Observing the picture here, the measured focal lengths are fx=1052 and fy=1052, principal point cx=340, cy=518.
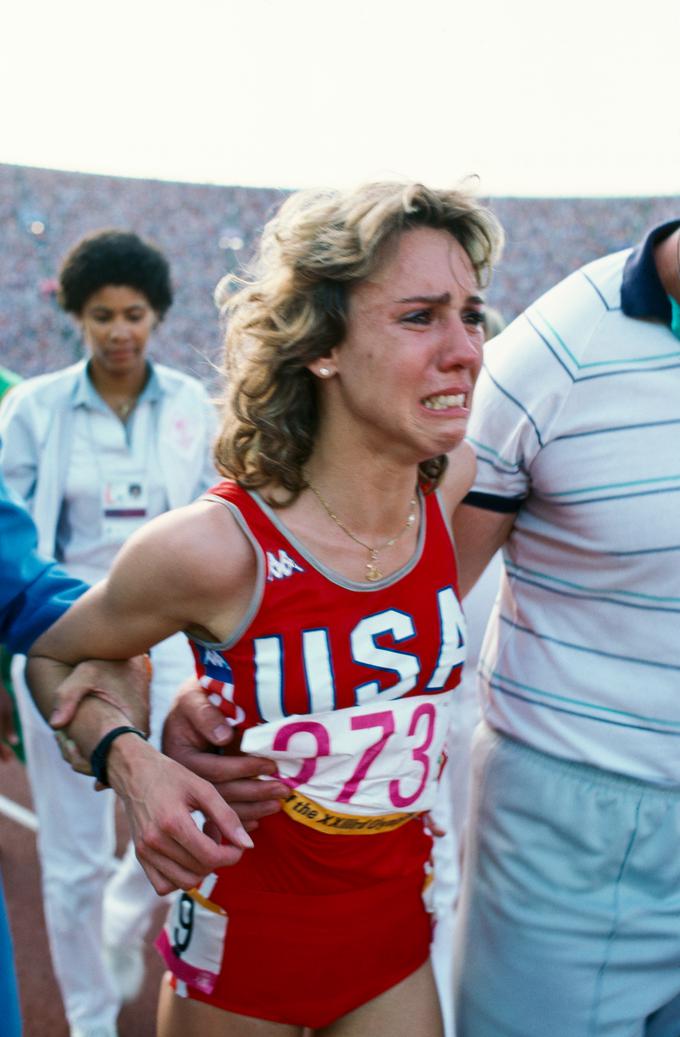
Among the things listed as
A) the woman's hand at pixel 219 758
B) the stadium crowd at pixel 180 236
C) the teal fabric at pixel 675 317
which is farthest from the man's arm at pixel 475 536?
the stadium crowd at pixel 180 236

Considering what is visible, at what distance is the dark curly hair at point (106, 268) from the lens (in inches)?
149

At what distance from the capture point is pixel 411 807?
175 cm

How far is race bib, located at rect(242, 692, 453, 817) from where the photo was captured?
165 cm

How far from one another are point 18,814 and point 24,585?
360 centimetres

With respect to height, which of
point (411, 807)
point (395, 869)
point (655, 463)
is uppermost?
point (655, 463)

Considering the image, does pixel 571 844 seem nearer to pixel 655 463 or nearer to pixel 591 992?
pixel 591 992

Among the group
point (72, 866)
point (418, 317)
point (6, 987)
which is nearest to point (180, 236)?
point (72, 866)

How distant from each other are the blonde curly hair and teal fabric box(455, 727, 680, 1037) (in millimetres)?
620

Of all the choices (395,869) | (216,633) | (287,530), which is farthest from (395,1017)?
(287,530)

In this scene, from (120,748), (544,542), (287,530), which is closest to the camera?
(120,748)

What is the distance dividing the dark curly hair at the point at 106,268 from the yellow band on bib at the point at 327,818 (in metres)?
2.57

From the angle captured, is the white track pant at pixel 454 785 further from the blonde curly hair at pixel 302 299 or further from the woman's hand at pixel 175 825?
the woman's hand at pixel 175 825

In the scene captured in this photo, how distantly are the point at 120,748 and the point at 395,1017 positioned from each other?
692 millimetres

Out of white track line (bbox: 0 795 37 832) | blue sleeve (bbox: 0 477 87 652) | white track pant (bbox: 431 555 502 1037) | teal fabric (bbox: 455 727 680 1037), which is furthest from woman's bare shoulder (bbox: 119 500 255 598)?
white track line (bbox: 0 795 37 832)
